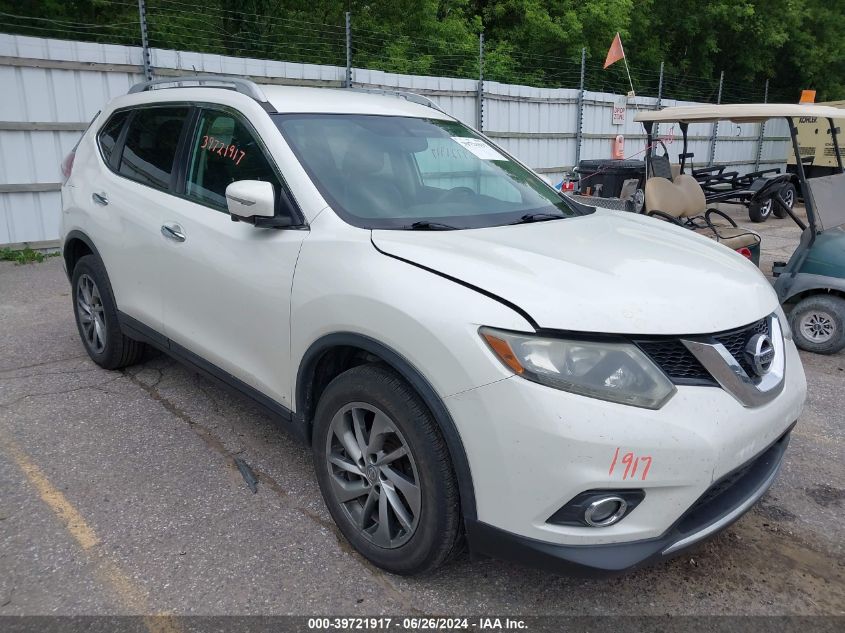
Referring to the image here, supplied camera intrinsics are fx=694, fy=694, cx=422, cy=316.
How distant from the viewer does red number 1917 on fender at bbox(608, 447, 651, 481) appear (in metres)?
2.07

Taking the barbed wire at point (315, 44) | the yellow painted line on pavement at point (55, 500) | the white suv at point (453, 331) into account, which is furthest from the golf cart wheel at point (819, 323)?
the barbed wire at point (315, 44)

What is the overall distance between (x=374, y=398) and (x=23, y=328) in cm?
449

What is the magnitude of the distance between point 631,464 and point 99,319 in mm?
3731

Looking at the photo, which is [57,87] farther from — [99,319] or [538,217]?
[538,217]

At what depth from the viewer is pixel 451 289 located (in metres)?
2.29

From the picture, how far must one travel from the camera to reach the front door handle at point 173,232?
3.46 meters

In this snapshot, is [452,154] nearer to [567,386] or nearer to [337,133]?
[337,133]

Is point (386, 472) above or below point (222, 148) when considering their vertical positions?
below

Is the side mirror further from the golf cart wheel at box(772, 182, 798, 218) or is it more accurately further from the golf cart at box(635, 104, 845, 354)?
the golf cart wheel at box(772, 182, 798, 218)

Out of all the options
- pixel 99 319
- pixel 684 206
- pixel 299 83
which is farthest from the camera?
pixel 299 83

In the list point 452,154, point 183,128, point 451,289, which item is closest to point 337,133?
point 452,154

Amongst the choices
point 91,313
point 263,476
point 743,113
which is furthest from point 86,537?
point 743,113

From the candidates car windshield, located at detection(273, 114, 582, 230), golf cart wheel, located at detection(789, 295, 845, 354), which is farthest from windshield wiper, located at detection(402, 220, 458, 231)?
golf cart wheel, located at detection(789, 295, 845, 354)

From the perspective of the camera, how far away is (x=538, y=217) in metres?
3.23
